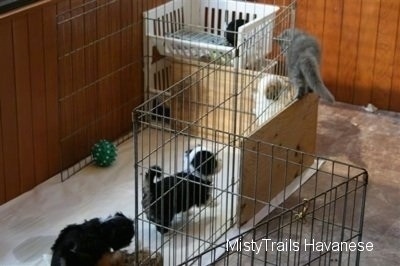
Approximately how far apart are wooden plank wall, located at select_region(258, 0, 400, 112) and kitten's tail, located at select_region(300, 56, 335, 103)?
0.96 meters

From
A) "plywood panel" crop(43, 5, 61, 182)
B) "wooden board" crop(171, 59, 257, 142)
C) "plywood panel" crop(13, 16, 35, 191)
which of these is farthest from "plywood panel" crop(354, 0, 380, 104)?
"plywood panel" crop(13, 16, 35, 191)

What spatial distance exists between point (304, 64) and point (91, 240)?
1249 millimetres

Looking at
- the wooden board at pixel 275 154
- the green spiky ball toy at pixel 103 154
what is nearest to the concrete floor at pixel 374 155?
the wooden board at pixel 275 154

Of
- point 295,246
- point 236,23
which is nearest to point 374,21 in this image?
point 236,23

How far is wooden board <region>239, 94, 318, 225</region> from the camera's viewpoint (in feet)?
10.4

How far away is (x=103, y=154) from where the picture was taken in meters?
3.71

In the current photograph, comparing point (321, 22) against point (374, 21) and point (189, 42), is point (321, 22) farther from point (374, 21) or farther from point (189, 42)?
point (189, 42)

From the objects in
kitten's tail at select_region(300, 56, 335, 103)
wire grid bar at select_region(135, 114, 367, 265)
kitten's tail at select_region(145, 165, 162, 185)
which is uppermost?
kitten's tail at select_region(300, 56, 335, 103)

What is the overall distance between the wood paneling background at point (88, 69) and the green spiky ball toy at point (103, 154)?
0.08 meters

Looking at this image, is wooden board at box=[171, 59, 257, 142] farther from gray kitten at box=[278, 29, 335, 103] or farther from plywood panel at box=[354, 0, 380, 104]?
plywood panel at box=[354, 0, 380, 104]

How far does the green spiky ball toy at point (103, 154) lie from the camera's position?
3.71m

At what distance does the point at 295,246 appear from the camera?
3.08 meters

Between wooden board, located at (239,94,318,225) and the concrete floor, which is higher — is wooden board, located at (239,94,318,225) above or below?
above

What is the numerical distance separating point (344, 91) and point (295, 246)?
1652 mm
